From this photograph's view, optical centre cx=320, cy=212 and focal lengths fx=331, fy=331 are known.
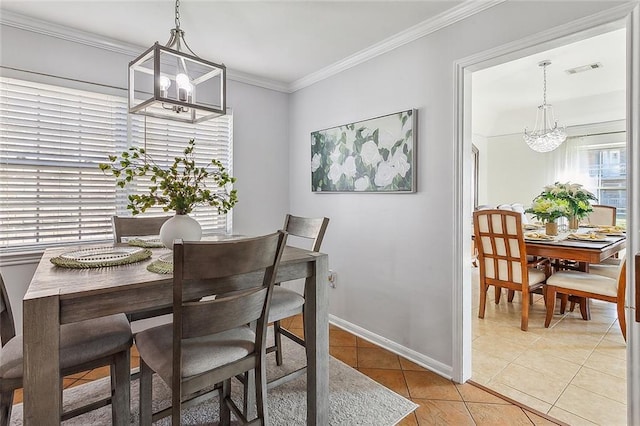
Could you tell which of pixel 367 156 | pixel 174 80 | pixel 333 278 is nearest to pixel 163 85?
pixel 174 80

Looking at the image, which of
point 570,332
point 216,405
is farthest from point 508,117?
point 216,405

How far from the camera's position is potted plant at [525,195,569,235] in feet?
11.2

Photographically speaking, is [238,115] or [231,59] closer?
[231,59]

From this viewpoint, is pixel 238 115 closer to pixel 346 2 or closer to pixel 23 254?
pixel 346 2

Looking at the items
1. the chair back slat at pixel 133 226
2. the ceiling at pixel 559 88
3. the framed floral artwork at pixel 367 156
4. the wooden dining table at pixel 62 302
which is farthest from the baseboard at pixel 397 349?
the ceiling at pixel 559 88

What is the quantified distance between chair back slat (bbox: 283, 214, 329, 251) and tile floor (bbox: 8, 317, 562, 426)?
0.99 metres

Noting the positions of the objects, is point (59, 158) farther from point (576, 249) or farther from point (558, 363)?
point (576, 249)

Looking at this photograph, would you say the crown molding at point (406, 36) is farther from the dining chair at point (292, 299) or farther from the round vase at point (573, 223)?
the round vase at point (573, 223)

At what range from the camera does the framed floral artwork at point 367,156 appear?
2.49m

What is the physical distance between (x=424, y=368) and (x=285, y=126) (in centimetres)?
271

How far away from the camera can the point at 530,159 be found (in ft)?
20.7

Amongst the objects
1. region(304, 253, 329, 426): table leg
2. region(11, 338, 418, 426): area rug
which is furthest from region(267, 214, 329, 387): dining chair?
region(11, 338, 418, 426): area rug

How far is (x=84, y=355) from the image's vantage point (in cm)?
133

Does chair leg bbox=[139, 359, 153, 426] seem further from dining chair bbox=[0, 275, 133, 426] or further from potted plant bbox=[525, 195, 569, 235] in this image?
potted plant bbox=[525, 195, 569, 235]
